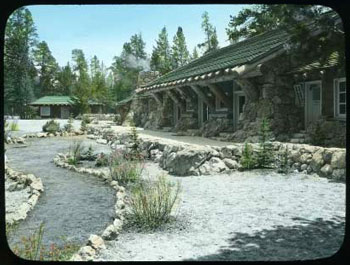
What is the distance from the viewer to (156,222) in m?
3.62

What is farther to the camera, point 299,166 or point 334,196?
point 299,166

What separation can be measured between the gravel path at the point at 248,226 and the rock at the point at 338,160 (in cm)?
34

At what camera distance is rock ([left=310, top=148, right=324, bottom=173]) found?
578 centimetres

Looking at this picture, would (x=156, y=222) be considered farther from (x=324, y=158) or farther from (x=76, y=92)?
(x=76, y=92)

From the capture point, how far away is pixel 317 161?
229 inches

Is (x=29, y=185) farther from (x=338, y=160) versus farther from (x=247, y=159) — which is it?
(x=338, y=160)

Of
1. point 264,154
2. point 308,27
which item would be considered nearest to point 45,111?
point 264,154

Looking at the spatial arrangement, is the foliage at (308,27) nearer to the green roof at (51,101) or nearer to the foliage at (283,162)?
the foliage at (283,162)

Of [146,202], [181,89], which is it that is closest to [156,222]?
[146,202]

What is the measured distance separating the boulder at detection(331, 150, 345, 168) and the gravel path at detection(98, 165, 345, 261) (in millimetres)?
344

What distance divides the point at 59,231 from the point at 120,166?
2592mm

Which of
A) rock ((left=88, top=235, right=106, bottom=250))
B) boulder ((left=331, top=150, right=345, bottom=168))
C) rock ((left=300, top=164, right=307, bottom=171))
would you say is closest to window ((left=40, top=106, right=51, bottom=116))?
rock ((left=300, top=164, right=307, bottom=171))

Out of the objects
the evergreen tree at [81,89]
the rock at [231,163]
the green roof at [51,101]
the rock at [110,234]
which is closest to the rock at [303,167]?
the rock at [231,163]

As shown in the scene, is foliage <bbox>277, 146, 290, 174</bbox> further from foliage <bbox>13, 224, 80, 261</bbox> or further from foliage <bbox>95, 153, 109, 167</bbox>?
foliage <bbox>13, 224, 80, 261</bbox>
